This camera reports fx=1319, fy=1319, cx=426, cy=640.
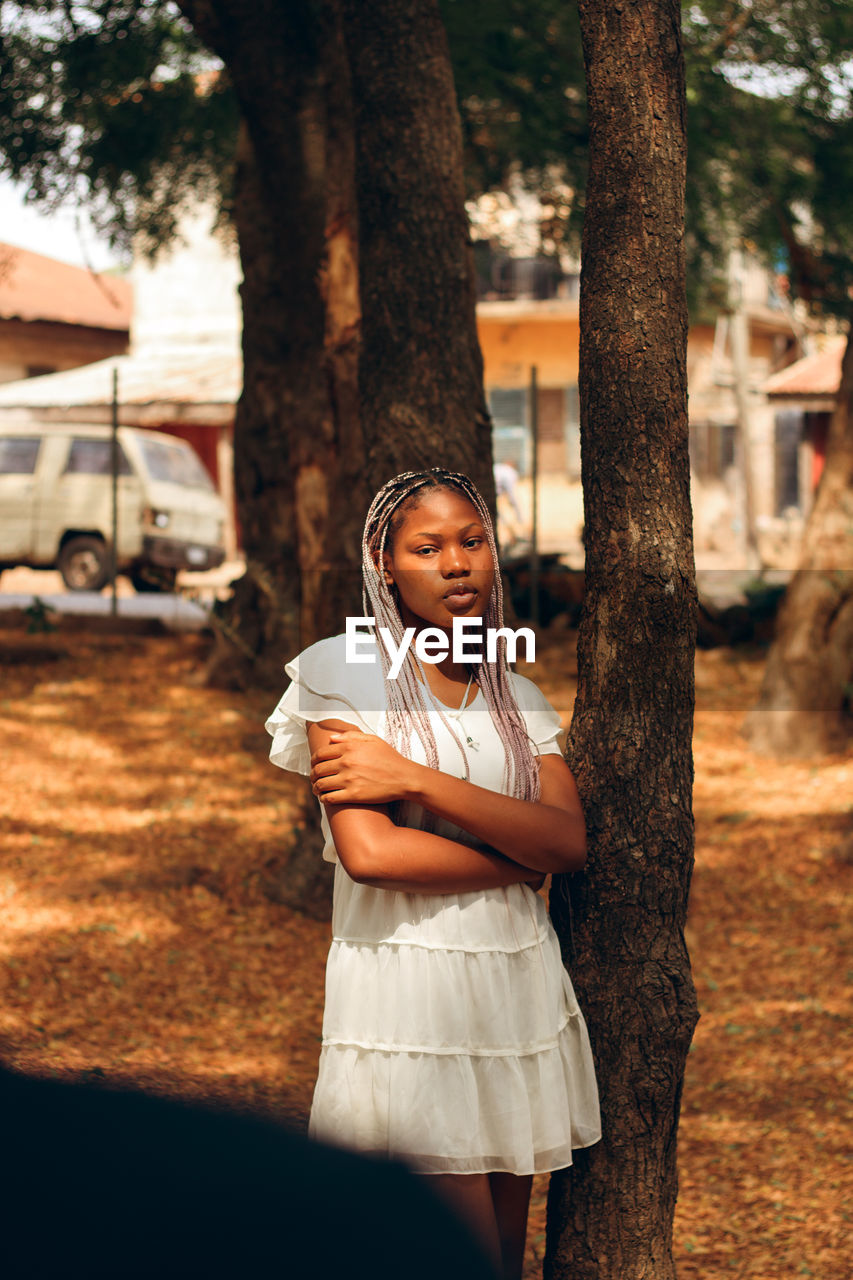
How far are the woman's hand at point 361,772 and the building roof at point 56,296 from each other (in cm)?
2596

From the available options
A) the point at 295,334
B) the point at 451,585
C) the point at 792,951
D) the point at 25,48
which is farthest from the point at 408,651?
the point at 25,48

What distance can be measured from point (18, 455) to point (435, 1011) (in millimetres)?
15914

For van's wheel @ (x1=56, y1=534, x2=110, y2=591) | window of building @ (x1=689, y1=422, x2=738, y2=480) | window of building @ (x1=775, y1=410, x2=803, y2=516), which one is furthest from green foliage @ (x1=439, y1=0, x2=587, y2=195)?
window of building @ (x1=775, y1=410, x2=803, y2=516)

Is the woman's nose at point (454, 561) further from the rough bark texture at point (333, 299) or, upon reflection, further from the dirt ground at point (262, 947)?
the rough bark texture at point (333, 299)

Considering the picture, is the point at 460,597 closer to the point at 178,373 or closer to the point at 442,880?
the point at 442,880

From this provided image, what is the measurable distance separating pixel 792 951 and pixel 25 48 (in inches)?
343

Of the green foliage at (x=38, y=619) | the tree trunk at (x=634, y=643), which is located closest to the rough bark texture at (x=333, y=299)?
the tree trunk at (x=634, y=643)

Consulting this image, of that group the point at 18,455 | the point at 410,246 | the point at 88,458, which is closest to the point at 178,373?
the point at 18,455

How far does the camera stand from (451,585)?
2328 mm

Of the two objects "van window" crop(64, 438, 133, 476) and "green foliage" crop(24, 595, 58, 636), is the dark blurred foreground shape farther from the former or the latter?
"van window" crop(64, 438, 133, 476)

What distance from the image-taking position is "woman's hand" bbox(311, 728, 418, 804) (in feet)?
7.08

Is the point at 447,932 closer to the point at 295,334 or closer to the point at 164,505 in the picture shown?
the point at 295,334

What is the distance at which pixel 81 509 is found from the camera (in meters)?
16.4

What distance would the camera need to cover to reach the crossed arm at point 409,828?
7.06 ft
